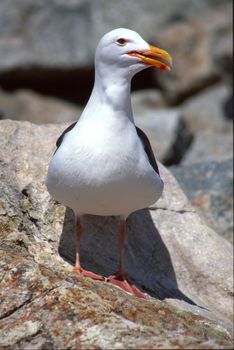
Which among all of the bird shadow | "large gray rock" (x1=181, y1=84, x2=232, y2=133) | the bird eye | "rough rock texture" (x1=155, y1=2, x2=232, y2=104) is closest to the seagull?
the bird eye

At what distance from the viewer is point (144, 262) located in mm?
8289

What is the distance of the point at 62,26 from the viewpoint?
18.7m

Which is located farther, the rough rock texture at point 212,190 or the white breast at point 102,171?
the rough rock texture at point 212,190

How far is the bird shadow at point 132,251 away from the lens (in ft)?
25.5

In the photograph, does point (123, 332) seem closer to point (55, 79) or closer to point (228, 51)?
point (228, 51)

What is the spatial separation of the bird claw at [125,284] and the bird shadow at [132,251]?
0.30 metres

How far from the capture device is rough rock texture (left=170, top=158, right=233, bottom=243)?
34.9ft

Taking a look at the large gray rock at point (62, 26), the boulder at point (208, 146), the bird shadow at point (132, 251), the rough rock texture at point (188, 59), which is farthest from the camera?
the rough rock texture at point (188, 59)

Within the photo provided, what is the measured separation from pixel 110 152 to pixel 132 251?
64.2 inches

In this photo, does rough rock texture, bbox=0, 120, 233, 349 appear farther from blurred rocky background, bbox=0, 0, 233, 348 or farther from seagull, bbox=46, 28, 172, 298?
blurred rocky background, bbox=0, 0, 233, 348

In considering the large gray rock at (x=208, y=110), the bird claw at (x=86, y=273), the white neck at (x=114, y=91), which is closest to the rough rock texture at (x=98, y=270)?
the bird claw at (x=86, y=273)

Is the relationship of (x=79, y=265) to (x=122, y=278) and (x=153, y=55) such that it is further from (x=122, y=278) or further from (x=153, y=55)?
(x=153, y=55)

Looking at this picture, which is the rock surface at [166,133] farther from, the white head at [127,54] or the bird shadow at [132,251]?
the white head at [127,54]

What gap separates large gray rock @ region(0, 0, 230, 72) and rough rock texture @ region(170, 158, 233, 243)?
7712 millimetres
